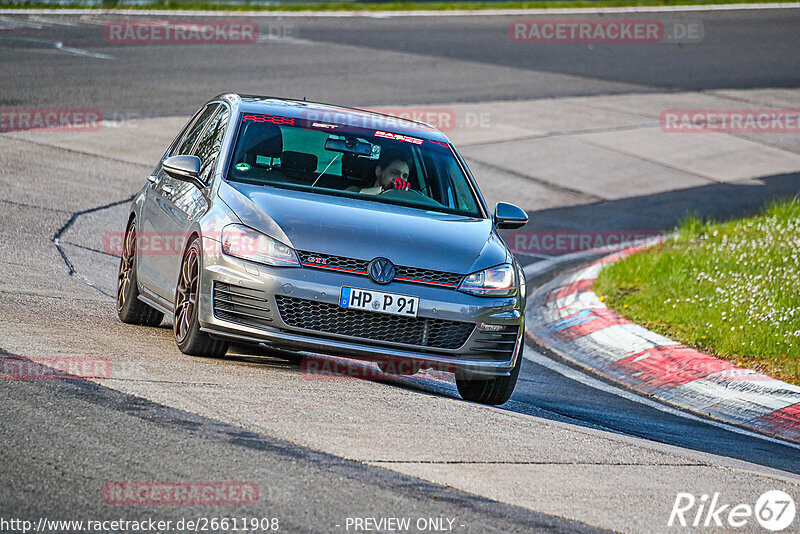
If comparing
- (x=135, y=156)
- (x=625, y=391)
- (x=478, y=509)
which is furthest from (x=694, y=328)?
(x=135, y=156)

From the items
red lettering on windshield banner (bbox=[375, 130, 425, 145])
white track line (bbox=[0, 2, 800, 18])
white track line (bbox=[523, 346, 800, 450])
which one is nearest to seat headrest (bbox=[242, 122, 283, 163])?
red lettering on windshield banner (bbox=[375, 130, 425, 145])

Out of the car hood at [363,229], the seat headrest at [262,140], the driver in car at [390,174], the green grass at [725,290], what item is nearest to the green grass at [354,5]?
the green grass at [725,290]

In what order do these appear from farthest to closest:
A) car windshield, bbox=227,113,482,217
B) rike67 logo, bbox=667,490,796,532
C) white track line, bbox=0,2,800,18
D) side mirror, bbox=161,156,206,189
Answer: white track line, bbox=0,2,800,18 < car windshield, bbox=227,113,482,217 < side mirror, bbox=161,156,206,189 < rike67 logo, bbox=667,490,796,532

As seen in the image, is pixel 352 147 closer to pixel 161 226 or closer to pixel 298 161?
pixel 298 161

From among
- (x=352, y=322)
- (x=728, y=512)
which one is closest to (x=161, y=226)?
(x=352, y=322)

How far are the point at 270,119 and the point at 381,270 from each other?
1.84 meters

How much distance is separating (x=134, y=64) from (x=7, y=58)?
2.22 metres

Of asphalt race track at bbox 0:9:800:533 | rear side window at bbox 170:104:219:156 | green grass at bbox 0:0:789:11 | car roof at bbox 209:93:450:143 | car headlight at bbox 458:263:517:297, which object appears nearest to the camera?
asphalt race track at bbox 0:9:800:533

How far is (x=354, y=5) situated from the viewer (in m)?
32.3

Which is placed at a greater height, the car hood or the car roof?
the car roof

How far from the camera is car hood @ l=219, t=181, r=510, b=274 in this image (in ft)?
22.7

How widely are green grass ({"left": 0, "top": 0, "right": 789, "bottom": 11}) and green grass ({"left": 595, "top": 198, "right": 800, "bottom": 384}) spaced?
17855 millimetres

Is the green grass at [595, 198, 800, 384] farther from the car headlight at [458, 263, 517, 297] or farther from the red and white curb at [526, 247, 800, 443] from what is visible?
the car headlight at [458, 263, 517, 297]

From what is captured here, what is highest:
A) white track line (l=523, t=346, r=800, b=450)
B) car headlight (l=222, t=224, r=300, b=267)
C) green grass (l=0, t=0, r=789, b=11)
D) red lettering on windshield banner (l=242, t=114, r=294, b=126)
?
red lettering on windshield banner (l=242, t=114, r=294, b=126)
